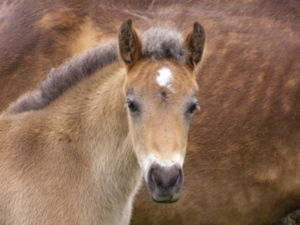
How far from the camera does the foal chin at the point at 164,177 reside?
17.6 ft

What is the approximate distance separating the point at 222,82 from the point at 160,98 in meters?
1.82

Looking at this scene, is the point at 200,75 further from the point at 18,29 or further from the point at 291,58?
the point at 18,29

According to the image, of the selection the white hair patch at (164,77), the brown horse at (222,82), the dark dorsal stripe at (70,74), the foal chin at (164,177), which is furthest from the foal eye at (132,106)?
the brown horse at (222,82)

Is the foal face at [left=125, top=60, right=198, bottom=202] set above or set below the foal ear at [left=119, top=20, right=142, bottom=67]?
below

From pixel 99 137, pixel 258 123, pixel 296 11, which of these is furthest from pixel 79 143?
pixel 296 11

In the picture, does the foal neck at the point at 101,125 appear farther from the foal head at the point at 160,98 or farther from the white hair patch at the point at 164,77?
the white hair patch at the point at 164,77

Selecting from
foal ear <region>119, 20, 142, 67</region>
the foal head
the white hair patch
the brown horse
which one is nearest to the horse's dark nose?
the foal head

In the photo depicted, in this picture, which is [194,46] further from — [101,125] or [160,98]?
[101,125]

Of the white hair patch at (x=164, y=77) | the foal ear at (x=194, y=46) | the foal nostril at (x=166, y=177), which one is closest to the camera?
the foal nostril at (x=166, y=177)

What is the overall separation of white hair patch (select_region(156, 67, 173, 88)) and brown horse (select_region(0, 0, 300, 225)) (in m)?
1.58

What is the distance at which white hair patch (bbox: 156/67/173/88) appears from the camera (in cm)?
560

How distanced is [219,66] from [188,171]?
3.14 ft

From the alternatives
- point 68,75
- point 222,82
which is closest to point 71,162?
point 68,75

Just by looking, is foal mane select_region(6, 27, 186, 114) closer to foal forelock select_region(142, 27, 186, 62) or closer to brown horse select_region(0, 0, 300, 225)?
foal forelock select_region(142, 27, 186, 62)
